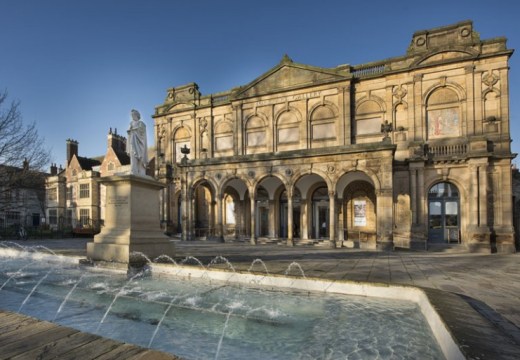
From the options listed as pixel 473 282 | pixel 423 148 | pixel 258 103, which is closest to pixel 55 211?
pixel 258 103

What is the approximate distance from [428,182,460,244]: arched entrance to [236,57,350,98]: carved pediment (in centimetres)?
1118

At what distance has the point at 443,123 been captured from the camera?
21234 mm

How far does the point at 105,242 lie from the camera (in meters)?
10.0

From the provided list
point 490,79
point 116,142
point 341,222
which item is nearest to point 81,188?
point 116,142

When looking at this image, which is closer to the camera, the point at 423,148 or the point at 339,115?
the point at 423,148

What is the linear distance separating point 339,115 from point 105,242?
19316mm

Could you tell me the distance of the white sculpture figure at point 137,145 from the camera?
11.0 metres

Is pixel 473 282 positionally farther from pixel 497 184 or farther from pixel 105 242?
pixel 497 184

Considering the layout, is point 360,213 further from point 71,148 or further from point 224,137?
point 71,148

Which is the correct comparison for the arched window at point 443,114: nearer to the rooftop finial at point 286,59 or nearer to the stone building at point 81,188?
the rooftop finial at point 286,59

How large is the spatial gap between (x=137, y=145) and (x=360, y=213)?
56.6ft

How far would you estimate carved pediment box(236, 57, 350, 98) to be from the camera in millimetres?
24266

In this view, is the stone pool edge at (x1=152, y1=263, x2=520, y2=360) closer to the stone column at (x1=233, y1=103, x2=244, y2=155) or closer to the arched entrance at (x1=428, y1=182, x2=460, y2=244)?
the arched entrance at (x1=428, y1=182, x2=460, y2=244)

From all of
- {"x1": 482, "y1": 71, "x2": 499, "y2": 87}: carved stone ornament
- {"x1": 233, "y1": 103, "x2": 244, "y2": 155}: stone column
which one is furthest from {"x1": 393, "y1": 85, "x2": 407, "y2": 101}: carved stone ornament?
Result: {"x1": 233, "y1": 103, "x2": 244, "y2": 155}: stone column
